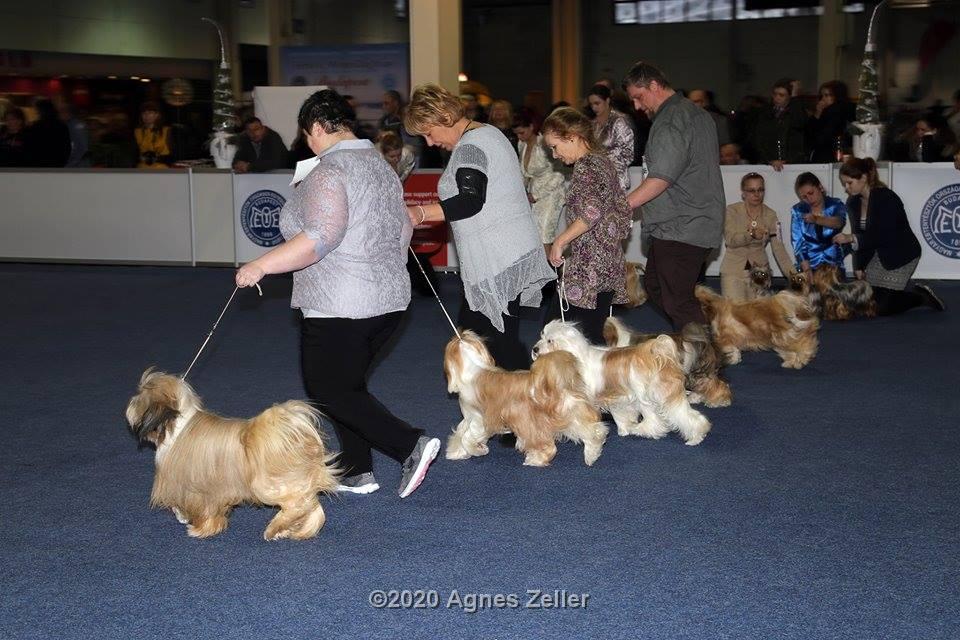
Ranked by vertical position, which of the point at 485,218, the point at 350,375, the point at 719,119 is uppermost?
the point at 719,119

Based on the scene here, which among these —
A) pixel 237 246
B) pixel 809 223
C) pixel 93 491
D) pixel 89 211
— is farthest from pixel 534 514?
pixel 89 211

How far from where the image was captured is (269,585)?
3.66 m

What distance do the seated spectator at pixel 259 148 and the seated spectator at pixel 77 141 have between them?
135 inches

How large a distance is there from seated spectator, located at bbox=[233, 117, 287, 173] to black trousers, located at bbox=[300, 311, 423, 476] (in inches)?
311

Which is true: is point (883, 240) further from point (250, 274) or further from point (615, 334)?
point (250, 274)

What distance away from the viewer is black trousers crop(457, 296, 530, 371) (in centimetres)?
505

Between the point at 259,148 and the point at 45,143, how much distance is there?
342 centimetres

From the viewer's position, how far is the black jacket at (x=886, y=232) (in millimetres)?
8734

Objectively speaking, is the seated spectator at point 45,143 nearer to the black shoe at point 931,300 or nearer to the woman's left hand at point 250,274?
the black shoe at point 931,300

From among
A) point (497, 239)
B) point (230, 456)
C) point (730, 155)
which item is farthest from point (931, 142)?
point (230, 456)

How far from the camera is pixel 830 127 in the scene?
1151 cm

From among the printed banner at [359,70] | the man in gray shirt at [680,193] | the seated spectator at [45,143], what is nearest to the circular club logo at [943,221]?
the man in gray shirt at [680,193]

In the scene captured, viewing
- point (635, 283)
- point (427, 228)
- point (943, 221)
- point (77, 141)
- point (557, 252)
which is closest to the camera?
point (557, 252)

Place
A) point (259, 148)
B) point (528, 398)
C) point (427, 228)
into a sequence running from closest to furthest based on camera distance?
point (528, 398), point (427, 228), point (259, 148)
